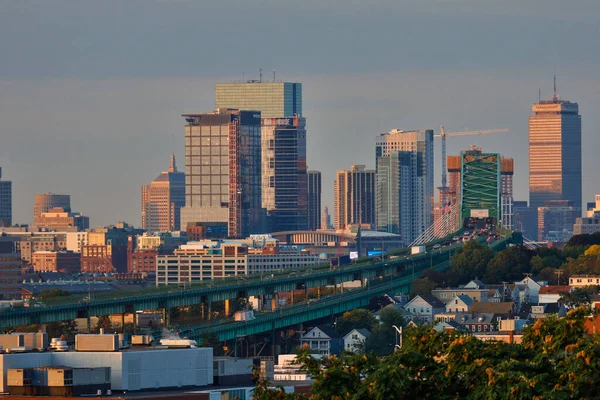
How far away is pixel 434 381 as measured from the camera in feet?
164

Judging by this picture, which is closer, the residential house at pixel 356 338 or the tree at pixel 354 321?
the residential house at pixel 356 338

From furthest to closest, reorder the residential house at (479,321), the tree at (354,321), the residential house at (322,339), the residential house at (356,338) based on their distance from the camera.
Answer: the tree at (354,321) < the residential house at (479,321) < the residential house at (322,339) < the residential house at (356,338)

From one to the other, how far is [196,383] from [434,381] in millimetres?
27992

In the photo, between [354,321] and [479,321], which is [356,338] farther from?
[479,321]

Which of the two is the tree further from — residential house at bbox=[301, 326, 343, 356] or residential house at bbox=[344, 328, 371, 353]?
residential house at bbox=[344, 328, 371, 353]

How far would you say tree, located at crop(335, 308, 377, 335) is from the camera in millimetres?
190125

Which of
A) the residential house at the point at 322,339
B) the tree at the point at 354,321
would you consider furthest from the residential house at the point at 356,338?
the tree at the point at 354,321

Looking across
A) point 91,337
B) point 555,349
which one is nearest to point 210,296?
point 91,337

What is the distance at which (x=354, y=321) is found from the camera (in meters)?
191

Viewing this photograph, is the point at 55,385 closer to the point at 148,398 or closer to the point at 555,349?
the point at 148,398

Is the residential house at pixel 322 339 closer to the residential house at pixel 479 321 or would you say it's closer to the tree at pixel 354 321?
the tree at pixel 354 321

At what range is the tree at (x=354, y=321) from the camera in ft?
624

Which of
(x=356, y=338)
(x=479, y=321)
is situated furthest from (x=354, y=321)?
(x=479, y=321)

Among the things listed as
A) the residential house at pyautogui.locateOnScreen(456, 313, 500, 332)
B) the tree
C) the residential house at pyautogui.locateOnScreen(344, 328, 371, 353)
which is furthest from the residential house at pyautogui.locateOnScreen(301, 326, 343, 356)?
the residential house at pyautogui.locateOnScreen(456, 313, 500, 332)
